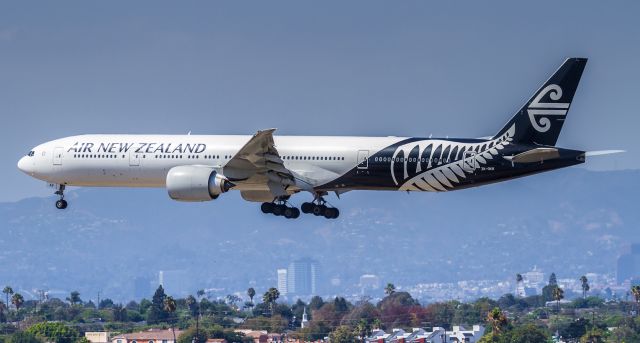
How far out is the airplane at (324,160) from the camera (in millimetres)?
72500

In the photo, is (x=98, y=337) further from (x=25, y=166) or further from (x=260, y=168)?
(x=260, y=168)

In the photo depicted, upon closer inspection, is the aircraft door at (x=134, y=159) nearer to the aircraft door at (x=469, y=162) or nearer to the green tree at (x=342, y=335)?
the aircraft door at (x=469, y=162)

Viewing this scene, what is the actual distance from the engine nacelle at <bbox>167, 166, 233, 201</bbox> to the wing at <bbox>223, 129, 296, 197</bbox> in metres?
0.75

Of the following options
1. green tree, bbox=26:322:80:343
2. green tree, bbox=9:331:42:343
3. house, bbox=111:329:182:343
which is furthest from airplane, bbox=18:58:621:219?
house, bbox=111:329:182:343

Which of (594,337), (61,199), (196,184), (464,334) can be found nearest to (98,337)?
(464,334)

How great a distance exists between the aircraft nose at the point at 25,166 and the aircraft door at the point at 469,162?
28393 millimetres

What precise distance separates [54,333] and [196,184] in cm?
6396

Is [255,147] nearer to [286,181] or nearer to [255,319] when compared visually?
[286,181]

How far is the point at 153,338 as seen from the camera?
140 metres

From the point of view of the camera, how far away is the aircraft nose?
82688 millimetres

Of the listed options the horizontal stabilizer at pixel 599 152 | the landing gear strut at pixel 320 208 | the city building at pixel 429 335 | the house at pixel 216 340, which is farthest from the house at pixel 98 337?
the horizontal stabilizer at pixel 599 152

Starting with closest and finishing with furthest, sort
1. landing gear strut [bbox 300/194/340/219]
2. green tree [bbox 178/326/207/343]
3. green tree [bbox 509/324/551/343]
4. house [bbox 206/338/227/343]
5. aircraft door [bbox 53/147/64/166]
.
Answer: landing gear strut [bbox 300/194/340/219] < aircraft door [bbox 53/147/64/166] < green tree [bbox 509/324/551/343] < house [bbox 206/338/227/343] < green tree [bbox 178/326/207/343]

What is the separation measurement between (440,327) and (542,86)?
8937 cm

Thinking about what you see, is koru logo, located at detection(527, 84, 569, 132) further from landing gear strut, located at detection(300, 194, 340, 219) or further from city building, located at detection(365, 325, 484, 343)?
city building, located at detection(365, 325, 484, 343)
